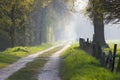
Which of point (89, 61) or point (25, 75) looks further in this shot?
point (89, 61)

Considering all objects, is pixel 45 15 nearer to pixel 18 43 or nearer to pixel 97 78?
pixel 18 43

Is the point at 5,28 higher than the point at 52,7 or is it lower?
lower

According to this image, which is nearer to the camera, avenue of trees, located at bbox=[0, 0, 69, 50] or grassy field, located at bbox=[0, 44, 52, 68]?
grassy field, located at bbox=[0, 44, 52, 68]

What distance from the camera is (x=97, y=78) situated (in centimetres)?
1656

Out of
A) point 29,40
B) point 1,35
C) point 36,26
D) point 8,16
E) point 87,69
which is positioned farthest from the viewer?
point 36,26

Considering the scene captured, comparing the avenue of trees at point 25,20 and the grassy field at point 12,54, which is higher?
the avenue of trees at point 25,20

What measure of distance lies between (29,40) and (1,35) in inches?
560

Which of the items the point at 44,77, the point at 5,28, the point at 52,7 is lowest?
the point at 44,77

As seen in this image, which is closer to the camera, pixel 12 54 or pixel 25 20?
pixel 12 54

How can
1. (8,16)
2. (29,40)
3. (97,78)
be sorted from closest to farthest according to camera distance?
1. (97,78)
2. (8,16)
3. (29,40)

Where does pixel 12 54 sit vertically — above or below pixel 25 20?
below

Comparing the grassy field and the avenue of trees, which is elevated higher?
the avenue of trees

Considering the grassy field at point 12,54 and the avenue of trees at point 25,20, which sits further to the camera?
the avenue of trees at point 25,20

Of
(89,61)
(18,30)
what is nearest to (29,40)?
(18,30)
